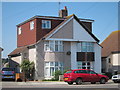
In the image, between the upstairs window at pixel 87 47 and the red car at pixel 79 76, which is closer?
the red car at pixel 79 76

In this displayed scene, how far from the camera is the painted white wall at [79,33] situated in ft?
130

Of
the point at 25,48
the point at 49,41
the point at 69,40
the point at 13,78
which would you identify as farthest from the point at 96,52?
the point at 13,78

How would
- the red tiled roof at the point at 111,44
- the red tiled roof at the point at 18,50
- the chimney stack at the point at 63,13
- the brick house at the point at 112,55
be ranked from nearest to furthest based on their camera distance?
1. the red tiled roof at the point at 18,50
2. the chimney stack at the point at 63,13
3. the brick house at the point at 112,55
4. the red tiled roof at the point at 111,44

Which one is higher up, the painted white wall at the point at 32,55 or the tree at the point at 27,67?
the painted white wall at the point at 32,55

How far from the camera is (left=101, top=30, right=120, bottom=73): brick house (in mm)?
46312

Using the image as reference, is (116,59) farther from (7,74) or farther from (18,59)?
(7,74)

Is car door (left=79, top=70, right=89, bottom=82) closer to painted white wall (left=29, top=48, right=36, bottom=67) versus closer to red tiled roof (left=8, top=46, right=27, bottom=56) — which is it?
painted white wall (left=29, top=48, right=36, bottom=67)

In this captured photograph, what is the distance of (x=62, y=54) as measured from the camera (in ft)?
127

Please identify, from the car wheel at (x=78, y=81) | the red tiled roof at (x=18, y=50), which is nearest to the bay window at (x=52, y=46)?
the red tiled roof at (x=18, y=50)

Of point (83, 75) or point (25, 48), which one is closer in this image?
point (83, 75)

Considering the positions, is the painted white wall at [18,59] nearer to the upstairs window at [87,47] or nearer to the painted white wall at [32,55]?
the painted white wall at [32,55]

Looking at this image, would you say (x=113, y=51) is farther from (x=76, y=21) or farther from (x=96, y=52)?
(x=76, y=21)

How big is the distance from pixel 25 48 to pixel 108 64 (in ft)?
50.5

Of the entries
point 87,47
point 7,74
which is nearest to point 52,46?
point 87,47
